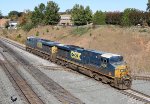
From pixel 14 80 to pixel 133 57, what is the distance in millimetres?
19880

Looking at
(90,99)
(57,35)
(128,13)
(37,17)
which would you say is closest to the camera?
(90,99)

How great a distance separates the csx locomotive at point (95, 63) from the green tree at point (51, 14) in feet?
209

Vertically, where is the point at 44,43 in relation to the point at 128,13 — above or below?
below

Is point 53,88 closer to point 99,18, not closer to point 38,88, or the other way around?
point 38,88

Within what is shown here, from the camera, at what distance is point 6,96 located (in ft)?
85.2

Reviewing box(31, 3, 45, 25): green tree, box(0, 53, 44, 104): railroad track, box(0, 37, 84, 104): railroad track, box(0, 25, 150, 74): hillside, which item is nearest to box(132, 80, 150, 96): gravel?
box(0, 25, 150, 74): hillside

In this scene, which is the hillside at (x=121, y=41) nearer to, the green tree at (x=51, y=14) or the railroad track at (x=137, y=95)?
the railroad track at (x=137, y=95)

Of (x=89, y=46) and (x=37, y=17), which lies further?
(x=37, y=17)

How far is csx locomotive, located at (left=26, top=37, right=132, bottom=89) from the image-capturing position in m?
28.6

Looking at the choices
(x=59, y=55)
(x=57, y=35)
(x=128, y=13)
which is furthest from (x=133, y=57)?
(x=57, y=35)

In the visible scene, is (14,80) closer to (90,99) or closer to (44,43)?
(90,99)

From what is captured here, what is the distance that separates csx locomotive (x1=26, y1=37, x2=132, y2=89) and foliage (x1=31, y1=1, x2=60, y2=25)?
6414 centimetres

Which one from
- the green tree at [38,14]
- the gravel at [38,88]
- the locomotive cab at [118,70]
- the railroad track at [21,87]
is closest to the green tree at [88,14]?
the green tree at [38,14]

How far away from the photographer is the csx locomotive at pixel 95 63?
93.9ft
